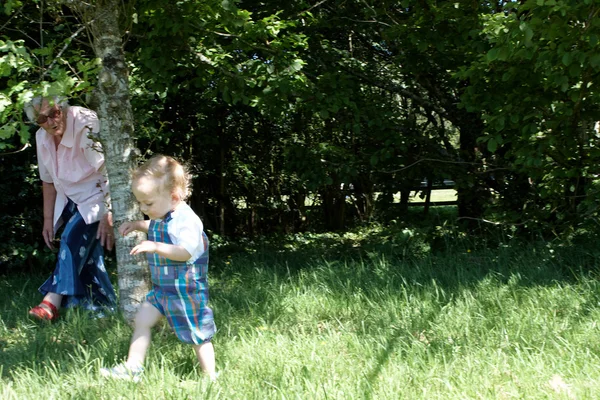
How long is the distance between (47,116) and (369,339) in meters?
2.55

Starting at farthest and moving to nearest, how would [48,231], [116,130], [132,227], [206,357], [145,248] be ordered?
[48,231]
[116,130]
[132,227]
[206,357]
[145,248]

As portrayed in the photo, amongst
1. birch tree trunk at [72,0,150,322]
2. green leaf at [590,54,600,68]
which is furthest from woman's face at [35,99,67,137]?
green leaf at [590,54,600,68]

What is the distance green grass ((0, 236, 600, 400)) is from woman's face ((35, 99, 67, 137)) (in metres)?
1.24

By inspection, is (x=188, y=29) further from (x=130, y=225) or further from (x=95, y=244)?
(x=130, y=225)

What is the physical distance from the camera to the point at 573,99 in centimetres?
498

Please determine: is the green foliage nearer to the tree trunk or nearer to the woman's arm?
the tree trunk

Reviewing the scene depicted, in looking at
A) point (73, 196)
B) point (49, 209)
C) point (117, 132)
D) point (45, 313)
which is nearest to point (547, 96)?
point (117, 132)

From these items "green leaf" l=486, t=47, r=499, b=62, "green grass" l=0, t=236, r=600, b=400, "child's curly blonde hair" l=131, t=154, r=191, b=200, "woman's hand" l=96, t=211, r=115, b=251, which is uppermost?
"green leaf" l=486, t=47, r=499, b=62

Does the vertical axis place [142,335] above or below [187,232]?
below

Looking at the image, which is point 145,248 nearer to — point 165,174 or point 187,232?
point 187,232

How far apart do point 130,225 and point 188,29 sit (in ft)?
8.24

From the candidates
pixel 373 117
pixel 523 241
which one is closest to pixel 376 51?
pixel 373 117

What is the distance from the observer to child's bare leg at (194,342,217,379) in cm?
315

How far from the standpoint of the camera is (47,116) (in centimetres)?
436
